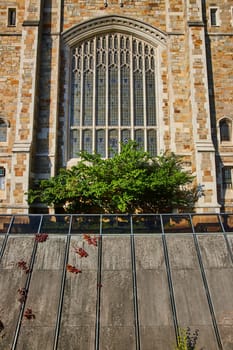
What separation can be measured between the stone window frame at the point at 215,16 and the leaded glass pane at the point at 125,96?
17.0 ft

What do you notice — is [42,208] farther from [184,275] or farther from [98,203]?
[184,275]

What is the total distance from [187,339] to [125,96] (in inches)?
510

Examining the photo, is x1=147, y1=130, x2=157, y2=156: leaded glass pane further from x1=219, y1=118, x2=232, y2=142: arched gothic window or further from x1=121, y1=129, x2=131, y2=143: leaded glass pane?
x1=219, y1=118, x2=232, y2=142: arched gothic window

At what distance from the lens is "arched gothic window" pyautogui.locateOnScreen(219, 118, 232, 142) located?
1634cm

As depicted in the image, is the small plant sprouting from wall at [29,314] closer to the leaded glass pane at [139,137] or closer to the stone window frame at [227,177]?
the leaded glass pane at [139,137]

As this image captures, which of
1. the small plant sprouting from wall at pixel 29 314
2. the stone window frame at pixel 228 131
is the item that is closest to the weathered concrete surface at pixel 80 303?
the small plant sprouting from wall at pixel 29 314

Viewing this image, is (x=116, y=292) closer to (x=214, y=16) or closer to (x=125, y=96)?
(x=125, y=96)

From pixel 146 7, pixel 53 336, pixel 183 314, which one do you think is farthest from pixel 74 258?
pixel 146 7

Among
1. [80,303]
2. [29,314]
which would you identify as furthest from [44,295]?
[80,303]

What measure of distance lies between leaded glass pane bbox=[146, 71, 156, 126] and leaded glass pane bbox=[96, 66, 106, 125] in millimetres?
2246

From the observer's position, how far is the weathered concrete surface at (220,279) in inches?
260

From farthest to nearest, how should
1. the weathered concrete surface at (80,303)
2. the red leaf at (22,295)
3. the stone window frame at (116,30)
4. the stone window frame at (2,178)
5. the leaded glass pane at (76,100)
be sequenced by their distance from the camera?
the stone window frame at (116,30), the leaded glass pane at (76,100), the stone window frame at (2,178), the red leaf at (22,295), the weathered concrete surface at (80,303)

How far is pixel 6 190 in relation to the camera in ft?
50.7

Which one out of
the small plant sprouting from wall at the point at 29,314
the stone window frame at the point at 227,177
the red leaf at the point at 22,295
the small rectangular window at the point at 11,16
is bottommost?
the small plant sprouting from wall at the point at 29,314
